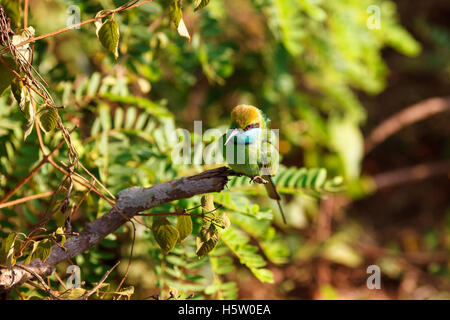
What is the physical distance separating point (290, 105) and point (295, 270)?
102cm

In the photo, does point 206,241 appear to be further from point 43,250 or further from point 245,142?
point 43,250

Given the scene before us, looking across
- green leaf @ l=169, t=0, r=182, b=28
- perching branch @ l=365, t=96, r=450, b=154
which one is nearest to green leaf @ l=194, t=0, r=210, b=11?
green leaf @ l=169, t=0, r=182, b=28

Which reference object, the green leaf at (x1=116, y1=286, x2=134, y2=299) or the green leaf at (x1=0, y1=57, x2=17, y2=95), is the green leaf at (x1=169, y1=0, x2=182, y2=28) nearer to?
the green leaf at (x1=0, y1=57, x2=17, y2=95)

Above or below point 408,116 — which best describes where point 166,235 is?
below

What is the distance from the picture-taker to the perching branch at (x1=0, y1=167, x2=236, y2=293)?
3.19 ft

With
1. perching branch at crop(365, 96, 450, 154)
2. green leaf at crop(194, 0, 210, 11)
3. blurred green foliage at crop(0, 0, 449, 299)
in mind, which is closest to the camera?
green leaf at crop(194, 0, 210, 11)

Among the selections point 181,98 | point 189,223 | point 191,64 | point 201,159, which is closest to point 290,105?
point 181,98

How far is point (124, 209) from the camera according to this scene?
1032 mm

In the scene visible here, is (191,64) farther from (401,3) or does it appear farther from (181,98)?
(401,3)

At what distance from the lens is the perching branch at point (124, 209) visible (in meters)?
0.97

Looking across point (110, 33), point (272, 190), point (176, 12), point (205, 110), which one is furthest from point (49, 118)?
point (205, 110)

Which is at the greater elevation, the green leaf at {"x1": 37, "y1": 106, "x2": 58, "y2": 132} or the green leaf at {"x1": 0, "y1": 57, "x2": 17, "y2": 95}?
the green leaf at {"x1": 0, "y1": 57, "x2": 17, "y2": 95}

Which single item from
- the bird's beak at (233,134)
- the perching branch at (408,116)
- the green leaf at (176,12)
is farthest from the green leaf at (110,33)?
the perching branch at (408,116)

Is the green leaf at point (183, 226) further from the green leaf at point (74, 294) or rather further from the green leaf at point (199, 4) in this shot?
the green leaf at point (199, 4)
